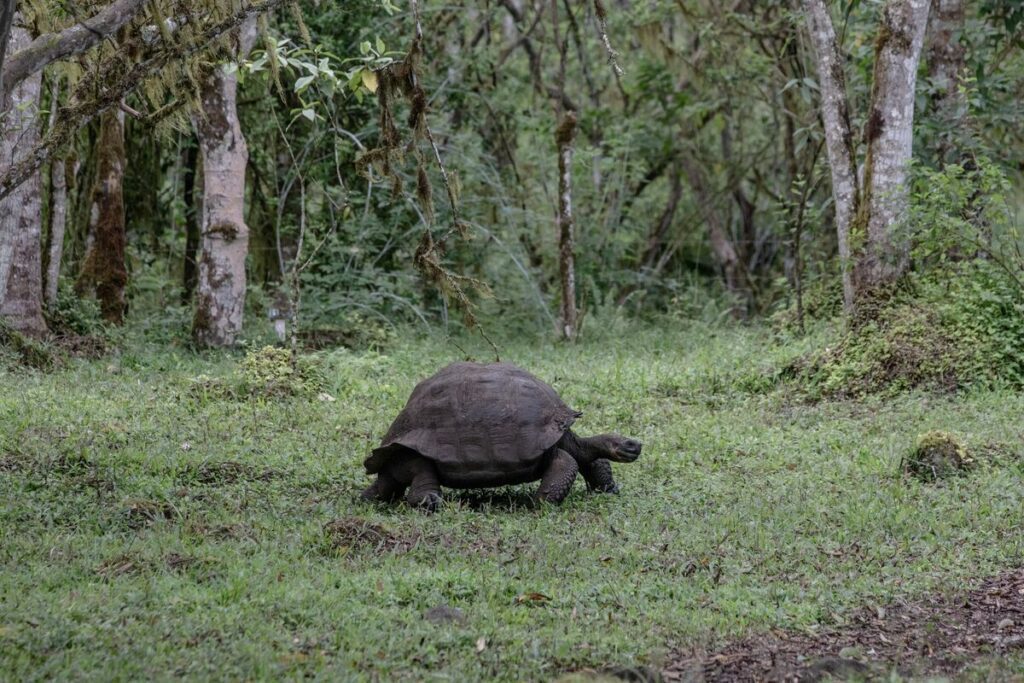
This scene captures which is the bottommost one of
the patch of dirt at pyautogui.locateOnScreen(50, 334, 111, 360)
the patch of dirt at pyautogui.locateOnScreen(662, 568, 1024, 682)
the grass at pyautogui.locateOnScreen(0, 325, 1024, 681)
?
the patch of dirt at pyautogui.locateOnScreen(662, 568, 1024, 682)

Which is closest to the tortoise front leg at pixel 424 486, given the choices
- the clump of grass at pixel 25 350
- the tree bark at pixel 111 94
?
the tree bark at pixel 111 94

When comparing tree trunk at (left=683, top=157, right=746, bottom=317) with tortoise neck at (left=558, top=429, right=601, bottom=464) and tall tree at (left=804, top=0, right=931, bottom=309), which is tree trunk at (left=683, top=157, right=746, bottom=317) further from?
tortoise neck at (left=558, top=429, right=601, bottom=464)

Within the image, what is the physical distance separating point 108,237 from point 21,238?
2.28 meters

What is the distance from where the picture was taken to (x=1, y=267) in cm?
1140

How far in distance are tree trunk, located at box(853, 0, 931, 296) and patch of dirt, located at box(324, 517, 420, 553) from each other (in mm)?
6494

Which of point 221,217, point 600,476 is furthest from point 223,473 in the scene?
point 221,217

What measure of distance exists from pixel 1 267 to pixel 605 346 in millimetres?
6645

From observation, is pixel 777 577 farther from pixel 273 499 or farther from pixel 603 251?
pixel 603 251

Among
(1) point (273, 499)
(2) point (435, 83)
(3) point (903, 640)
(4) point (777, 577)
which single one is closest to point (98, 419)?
(1) point (273, 499)

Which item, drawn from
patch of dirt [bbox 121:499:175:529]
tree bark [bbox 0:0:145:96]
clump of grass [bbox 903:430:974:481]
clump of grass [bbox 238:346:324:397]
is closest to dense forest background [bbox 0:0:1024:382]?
tree bark [bbox 0:0:145:96]

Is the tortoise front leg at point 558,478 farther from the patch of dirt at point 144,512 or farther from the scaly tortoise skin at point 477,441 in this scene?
the patch of dirt at point 144,512

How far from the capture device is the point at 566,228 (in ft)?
49.5

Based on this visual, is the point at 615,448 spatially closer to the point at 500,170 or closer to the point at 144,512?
the point at 144,512

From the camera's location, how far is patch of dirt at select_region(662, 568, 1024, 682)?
4871mm
